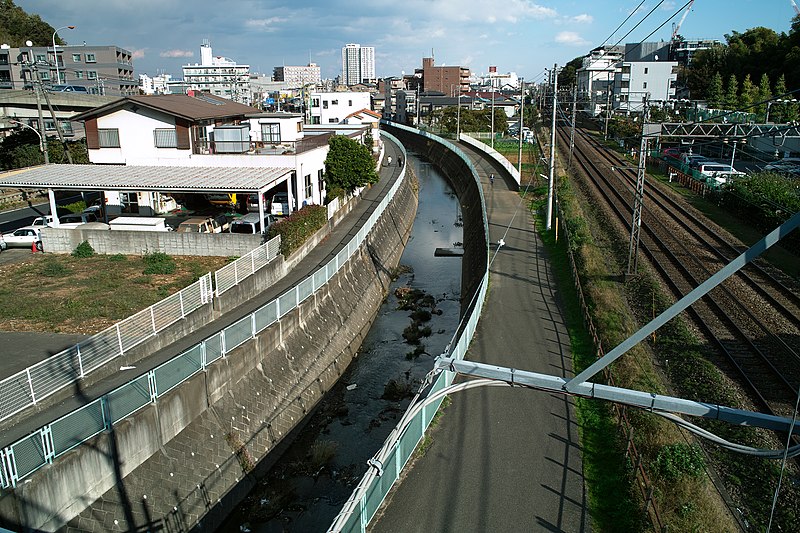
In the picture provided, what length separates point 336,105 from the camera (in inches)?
2977

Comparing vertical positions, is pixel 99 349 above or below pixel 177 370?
above

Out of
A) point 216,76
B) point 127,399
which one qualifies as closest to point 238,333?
point 127,399

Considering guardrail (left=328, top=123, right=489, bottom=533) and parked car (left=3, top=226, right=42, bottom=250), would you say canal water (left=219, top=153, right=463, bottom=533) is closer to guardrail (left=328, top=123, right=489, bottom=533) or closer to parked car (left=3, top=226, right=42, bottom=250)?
guardrail (left=328, top=123, right=489, bottom=533)

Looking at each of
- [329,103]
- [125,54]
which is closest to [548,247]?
[329,103]

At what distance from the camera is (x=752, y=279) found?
64.5 feet

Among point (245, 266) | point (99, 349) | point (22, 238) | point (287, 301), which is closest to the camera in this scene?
point (99, 349)

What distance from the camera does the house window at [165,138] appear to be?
25734mm

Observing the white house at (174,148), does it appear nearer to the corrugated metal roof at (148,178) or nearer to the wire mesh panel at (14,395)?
the corrugated metal roof at (148,178)

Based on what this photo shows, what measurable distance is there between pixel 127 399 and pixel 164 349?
12.1 ft

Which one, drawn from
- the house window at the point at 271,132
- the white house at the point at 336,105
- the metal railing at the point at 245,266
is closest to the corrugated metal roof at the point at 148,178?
the metal railing at the point at 245,266

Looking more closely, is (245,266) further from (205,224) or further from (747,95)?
(747,95)

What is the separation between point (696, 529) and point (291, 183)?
20.6 metres

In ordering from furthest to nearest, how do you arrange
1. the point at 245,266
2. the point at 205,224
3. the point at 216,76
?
the point at 216,76 < the point at 205,224 < the point at 245,266

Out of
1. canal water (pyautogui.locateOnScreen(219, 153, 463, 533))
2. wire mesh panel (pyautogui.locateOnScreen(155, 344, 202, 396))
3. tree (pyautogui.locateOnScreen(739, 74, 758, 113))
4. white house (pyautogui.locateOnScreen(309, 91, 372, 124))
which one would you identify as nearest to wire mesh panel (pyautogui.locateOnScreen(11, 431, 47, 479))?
wire mesh panel (pyautogui.locateOnScreen(155, 344, 202, 396))
